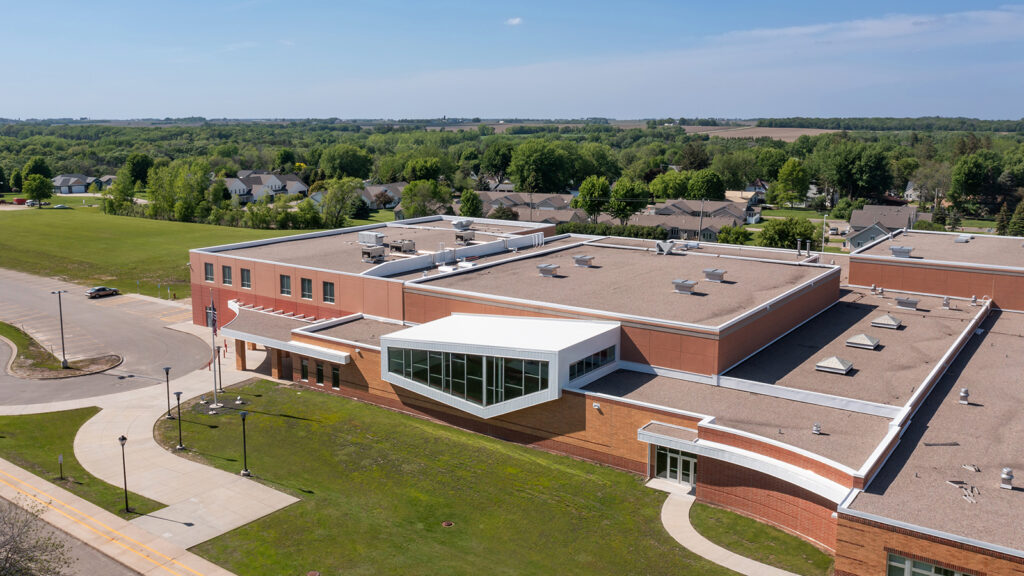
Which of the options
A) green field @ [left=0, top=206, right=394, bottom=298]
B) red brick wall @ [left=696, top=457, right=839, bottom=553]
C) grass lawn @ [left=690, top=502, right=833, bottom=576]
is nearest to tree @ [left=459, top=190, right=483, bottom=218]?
green field @ [left=0, top=206, right=394, bottom=298]

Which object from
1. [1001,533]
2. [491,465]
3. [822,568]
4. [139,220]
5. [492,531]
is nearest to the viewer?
[1001,533]

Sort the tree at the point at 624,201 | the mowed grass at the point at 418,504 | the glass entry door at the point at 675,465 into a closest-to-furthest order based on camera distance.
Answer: the mowed grass at the point at 418,504 → the glass entry door at the point at 675,465 → the tree at the point at 624,201

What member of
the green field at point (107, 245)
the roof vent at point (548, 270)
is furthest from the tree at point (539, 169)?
the roof vent at point (548, 270)

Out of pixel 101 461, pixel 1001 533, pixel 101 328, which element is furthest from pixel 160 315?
pixel 1001 533

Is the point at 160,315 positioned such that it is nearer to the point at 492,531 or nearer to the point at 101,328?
the point at 101,328

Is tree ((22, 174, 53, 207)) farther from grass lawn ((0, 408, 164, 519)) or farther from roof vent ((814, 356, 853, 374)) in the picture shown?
roof vent ((814, 356, 853, 374))

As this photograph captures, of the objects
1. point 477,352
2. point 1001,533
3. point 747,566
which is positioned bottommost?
point 747,566

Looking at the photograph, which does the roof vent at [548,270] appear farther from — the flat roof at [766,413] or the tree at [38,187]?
the tree at [38,187]
